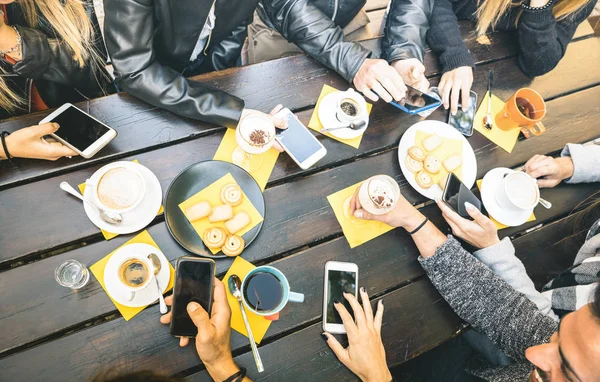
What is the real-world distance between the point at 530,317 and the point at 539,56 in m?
1.19

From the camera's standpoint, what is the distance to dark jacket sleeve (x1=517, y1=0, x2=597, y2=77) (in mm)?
1698

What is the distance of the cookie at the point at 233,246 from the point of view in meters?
1.26

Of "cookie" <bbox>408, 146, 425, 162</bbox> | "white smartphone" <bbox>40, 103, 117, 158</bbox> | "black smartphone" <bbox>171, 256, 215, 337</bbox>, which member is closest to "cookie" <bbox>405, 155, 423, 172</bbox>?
"cookie" <bbox>408, 146, 425, 162</bbox>

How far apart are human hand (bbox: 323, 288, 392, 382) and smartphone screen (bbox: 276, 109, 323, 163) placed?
0.55 meters

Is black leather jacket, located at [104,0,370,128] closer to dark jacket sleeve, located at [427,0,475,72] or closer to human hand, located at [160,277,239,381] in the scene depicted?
dark jacket sleeve, located at [427,0,475,72]

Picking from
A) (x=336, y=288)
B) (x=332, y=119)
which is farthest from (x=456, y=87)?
(x=336, y=288)

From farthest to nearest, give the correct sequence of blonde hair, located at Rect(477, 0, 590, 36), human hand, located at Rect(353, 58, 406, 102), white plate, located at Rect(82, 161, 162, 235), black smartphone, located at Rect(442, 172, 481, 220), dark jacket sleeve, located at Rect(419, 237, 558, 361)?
blonde hair, located at Rect(477, 0, 590, 36), human hand, located at Rect(353, 58, 406, 102), black smartphone, located at Rect(442, 172, 481, 220), dark jacket sleeve, located at Rect(419, 237, 558, 361), white plate, located at Rect(82, 161, 162, 235)

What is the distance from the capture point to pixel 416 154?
152 cm

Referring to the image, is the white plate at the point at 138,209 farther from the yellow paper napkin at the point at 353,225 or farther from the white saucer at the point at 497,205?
the white saucer at the point at 497,205

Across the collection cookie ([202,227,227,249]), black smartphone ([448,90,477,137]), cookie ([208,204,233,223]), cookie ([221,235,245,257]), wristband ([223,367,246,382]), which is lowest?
wristband ([223,367,246,382])

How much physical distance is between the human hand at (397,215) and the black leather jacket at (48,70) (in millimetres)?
1251

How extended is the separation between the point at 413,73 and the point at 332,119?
1.52ft

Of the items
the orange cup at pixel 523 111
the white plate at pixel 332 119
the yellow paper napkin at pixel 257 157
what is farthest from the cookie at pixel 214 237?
the orange cup at pixel 523 111

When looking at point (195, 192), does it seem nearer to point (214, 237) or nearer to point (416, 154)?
point (214, 237)
